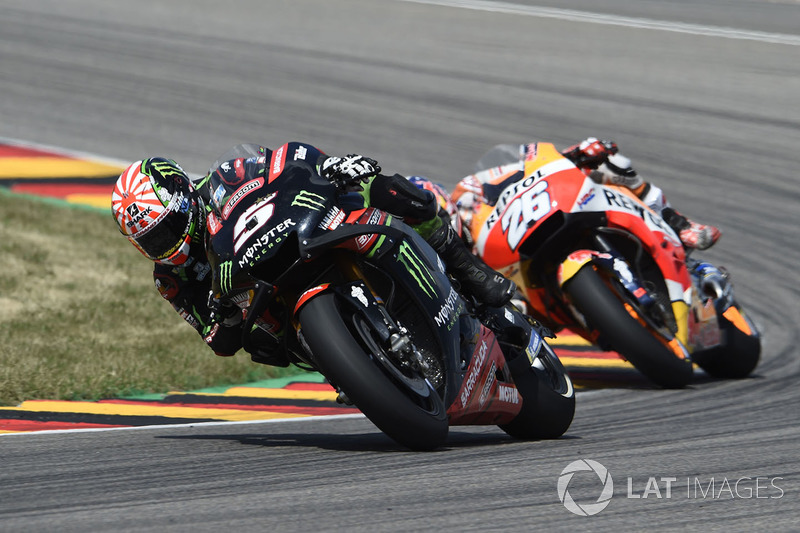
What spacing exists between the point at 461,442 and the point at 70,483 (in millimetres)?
1794

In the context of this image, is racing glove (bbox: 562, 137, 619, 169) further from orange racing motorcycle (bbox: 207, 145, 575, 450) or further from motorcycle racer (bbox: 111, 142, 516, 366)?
orange racing motorcycle (bbox: 207, 145, 575, 450)

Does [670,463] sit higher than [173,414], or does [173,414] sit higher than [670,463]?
[670,463]

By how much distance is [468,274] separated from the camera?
5.30m

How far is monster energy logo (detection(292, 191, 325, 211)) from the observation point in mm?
4562

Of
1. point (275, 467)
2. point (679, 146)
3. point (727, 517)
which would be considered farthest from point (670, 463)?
point (679, 146)

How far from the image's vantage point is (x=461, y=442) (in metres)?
5.27

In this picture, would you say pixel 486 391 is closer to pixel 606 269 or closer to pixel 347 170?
pixel 347 170

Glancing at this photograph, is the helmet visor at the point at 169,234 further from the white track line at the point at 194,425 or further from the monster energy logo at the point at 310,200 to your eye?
the white track line at the point at 194,425

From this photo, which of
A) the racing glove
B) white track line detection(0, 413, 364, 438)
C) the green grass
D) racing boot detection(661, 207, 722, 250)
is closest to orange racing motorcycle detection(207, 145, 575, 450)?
white track line detection(0, 413, 364, 438)

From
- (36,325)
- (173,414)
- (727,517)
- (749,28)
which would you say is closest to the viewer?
(727,517)

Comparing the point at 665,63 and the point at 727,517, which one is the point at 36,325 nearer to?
the point at 727,517

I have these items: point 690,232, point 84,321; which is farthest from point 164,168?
point 690,232

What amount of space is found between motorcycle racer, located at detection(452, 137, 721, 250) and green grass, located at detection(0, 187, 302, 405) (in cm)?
168

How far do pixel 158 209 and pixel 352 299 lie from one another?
0.99 m
